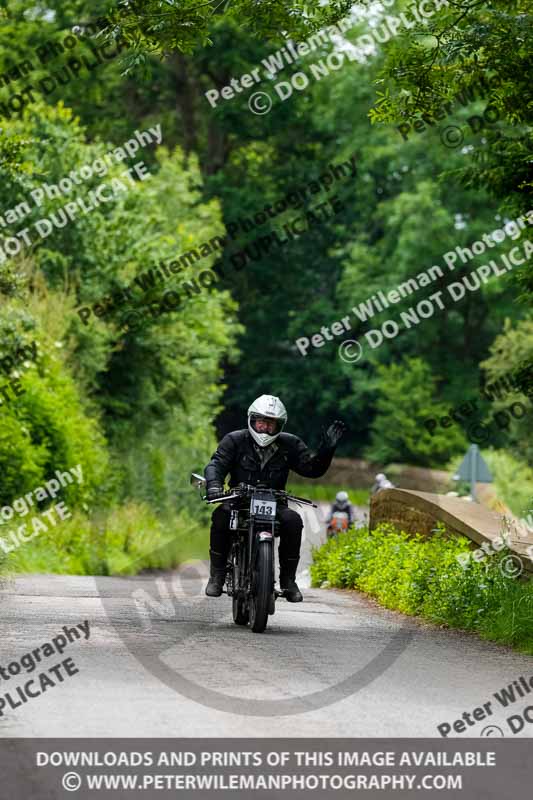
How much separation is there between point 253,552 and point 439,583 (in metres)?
3.17

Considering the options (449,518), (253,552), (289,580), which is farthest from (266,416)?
(449,518)

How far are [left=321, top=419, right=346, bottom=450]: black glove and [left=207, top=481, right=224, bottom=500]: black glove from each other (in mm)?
924

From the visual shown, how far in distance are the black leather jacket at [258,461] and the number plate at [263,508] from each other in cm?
42

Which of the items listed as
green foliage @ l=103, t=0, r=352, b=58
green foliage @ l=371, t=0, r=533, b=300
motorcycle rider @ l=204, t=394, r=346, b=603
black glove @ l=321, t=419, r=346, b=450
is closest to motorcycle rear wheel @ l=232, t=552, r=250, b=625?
motorcycle rider @ l=204, t=394, r=346, b=603

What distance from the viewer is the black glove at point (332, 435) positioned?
12.6 metres

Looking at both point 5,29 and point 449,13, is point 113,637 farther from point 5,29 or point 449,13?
point 5,29

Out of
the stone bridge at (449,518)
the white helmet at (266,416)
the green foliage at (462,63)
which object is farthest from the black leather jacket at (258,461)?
the green foliage at (462,63)

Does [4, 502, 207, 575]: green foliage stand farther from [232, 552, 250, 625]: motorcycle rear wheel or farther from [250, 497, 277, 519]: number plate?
[250, 497, 277, 519]: number plate

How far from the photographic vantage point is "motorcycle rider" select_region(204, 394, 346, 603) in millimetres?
12562

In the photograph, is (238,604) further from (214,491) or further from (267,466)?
(267,466)

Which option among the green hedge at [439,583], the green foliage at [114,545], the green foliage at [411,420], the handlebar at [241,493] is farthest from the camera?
the green foliage at [411,420]

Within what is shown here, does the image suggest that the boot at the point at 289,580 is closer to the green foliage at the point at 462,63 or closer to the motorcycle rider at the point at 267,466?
the motorcycle rider at the point at 267,466

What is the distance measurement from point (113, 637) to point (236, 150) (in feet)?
175
